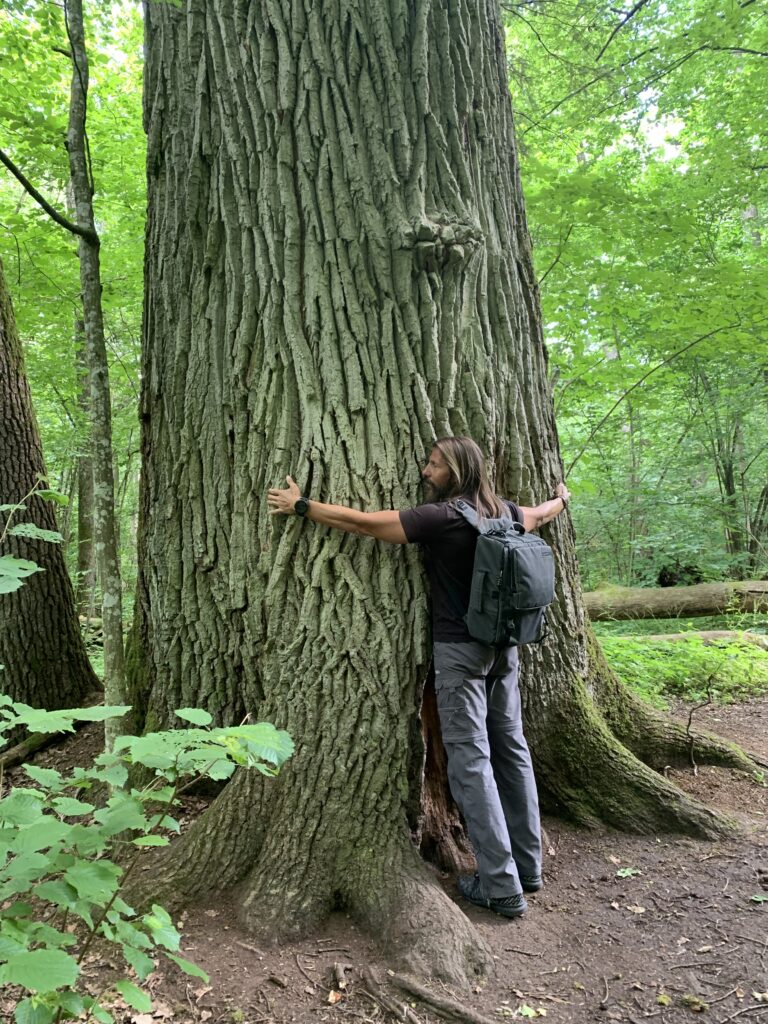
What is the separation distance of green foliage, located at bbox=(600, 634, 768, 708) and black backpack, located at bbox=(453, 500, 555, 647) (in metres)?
3.07

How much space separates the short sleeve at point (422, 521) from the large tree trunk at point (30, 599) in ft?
9.35

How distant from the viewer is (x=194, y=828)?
274 centimetres

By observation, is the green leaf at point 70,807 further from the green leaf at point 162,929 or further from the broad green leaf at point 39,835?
the green leaf at point 162,929

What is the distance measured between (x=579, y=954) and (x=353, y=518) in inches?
75.6

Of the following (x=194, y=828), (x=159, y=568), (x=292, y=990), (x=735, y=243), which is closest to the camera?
(x=292, y=990)

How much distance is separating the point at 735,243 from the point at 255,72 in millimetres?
8573

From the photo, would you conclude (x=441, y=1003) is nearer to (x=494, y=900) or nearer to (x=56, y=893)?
(x=494, y=900)

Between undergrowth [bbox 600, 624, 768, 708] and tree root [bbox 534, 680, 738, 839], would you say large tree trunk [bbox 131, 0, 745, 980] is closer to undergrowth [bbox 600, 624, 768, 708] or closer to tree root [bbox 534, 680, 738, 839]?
tree root [bbox 534, 680, 738, 839]

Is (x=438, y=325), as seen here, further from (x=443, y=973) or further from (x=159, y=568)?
(x=443, y=973)

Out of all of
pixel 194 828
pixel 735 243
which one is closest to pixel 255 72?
pixel 194 828

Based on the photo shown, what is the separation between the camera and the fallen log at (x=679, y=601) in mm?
8648

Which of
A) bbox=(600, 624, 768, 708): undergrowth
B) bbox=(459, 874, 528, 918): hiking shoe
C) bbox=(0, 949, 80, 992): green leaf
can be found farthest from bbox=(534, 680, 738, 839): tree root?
bbox=(0, 949, 80, 992): green leaf

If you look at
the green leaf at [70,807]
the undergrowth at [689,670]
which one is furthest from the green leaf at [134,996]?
the undergrowth at [689,670]

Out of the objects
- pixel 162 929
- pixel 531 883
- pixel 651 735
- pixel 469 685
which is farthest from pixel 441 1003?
pixel 651 735
